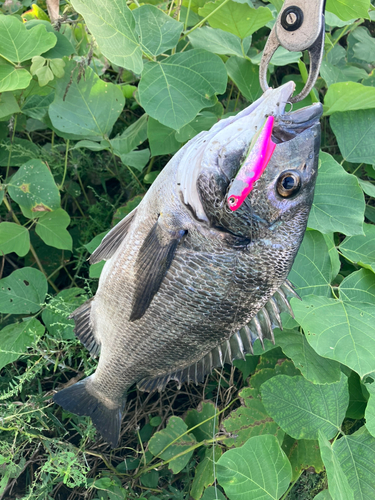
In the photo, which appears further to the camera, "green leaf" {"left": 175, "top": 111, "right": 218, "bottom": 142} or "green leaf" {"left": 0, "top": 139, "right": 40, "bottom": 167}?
"green leaf" {"left": 0, "top": 139, "right": 40, "bottom": 167}

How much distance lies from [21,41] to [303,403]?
6.42 feet

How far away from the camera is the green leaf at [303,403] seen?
162cm

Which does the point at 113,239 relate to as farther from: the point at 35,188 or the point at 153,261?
the point at 35,188

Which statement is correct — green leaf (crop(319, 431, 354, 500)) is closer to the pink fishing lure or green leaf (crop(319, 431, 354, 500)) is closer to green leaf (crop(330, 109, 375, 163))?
the pink fishing lure

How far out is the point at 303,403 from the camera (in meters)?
1.64

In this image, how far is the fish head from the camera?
3.27ft

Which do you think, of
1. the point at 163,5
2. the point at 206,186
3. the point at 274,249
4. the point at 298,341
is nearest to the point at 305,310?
the point at 298,341

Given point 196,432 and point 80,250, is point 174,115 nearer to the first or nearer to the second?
point 80,250

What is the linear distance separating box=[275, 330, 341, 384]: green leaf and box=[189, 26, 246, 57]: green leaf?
1.31 metres

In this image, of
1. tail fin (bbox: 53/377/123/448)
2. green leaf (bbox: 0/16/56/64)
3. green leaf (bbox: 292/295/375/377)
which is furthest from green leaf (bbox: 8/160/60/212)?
green leaf (bbox: 292/295/375/377)

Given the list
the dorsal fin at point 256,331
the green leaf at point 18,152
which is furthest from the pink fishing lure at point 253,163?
the green leaf at point 18,152

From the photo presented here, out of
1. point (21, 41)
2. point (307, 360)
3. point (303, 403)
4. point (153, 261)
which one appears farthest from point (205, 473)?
point (21, 41)

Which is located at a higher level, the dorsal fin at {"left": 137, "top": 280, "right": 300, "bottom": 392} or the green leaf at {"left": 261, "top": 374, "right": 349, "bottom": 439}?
the dorsal fin at {"left": 137, "top": 280, "right": 300, "bottom": 392}

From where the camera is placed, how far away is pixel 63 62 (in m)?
1.64
